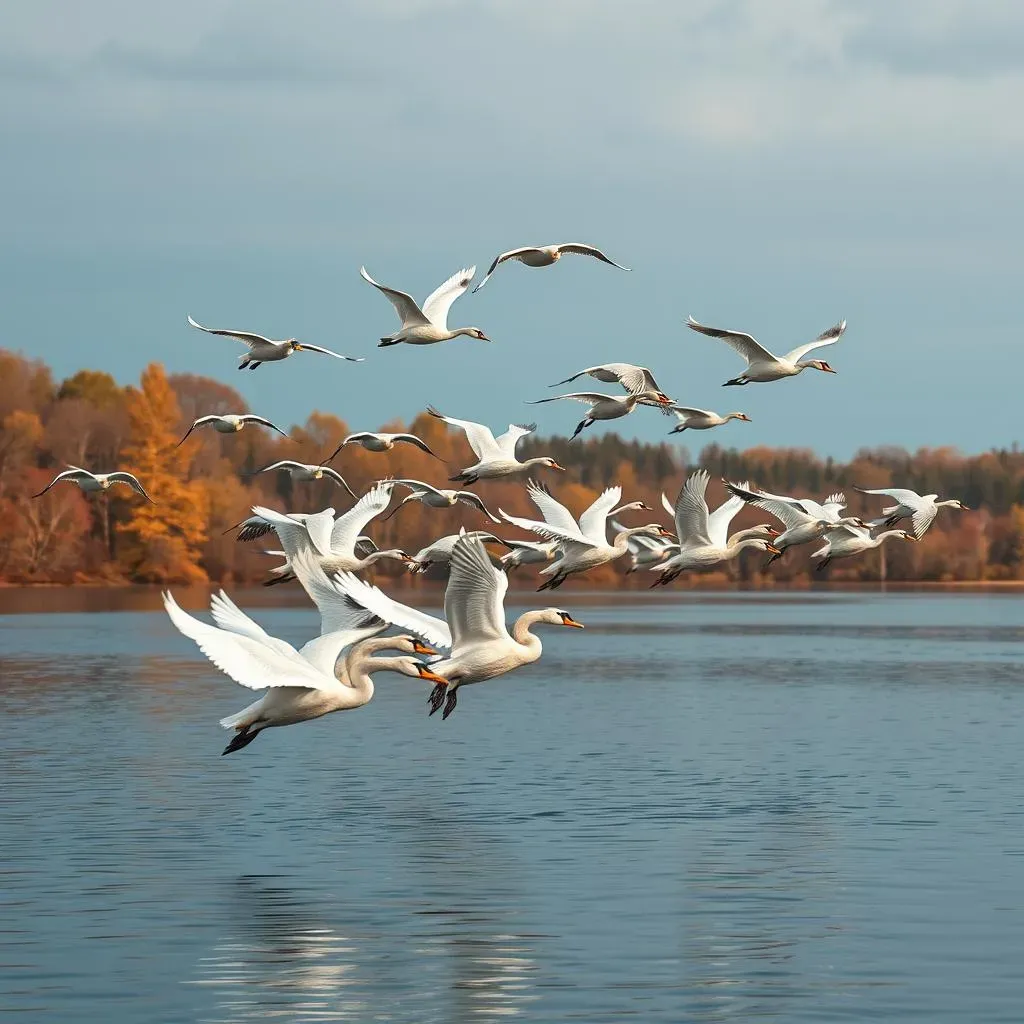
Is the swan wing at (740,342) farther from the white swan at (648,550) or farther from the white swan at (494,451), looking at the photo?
the white swan at (648,550)

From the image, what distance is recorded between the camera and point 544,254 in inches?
1303

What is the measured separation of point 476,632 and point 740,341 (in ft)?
30.9

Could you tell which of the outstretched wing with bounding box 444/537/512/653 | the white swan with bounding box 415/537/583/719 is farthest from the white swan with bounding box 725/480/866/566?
the outstretched wing with bounding box 444/537/512/653

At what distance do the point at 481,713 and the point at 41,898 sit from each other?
83.3 ft

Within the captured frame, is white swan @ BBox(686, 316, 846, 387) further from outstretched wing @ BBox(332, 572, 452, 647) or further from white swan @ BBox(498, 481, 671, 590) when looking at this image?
outstretched wing @ BBox(332, 572, 452, 647)

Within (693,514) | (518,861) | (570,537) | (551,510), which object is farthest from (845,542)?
(518,861)

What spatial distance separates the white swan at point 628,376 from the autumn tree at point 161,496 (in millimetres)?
90154

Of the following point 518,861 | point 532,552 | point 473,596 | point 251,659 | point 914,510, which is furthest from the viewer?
point 914,510

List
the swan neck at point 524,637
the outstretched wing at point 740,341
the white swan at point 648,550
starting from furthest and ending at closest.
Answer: the white swan at point 648,550 < the outstretched wing at point 740,341 < the swan neck at point 524,637

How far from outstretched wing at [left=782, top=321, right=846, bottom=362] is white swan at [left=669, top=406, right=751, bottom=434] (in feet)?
8.63

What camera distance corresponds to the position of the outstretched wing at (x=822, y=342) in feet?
118

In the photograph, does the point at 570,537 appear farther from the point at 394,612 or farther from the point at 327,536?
the point at 394,612

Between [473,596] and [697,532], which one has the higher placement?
[697,532]

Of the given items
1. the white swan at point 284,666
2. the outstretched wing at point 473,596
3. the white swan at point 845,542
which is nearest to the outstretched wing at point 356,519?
the outstretched wing at point 473,596
